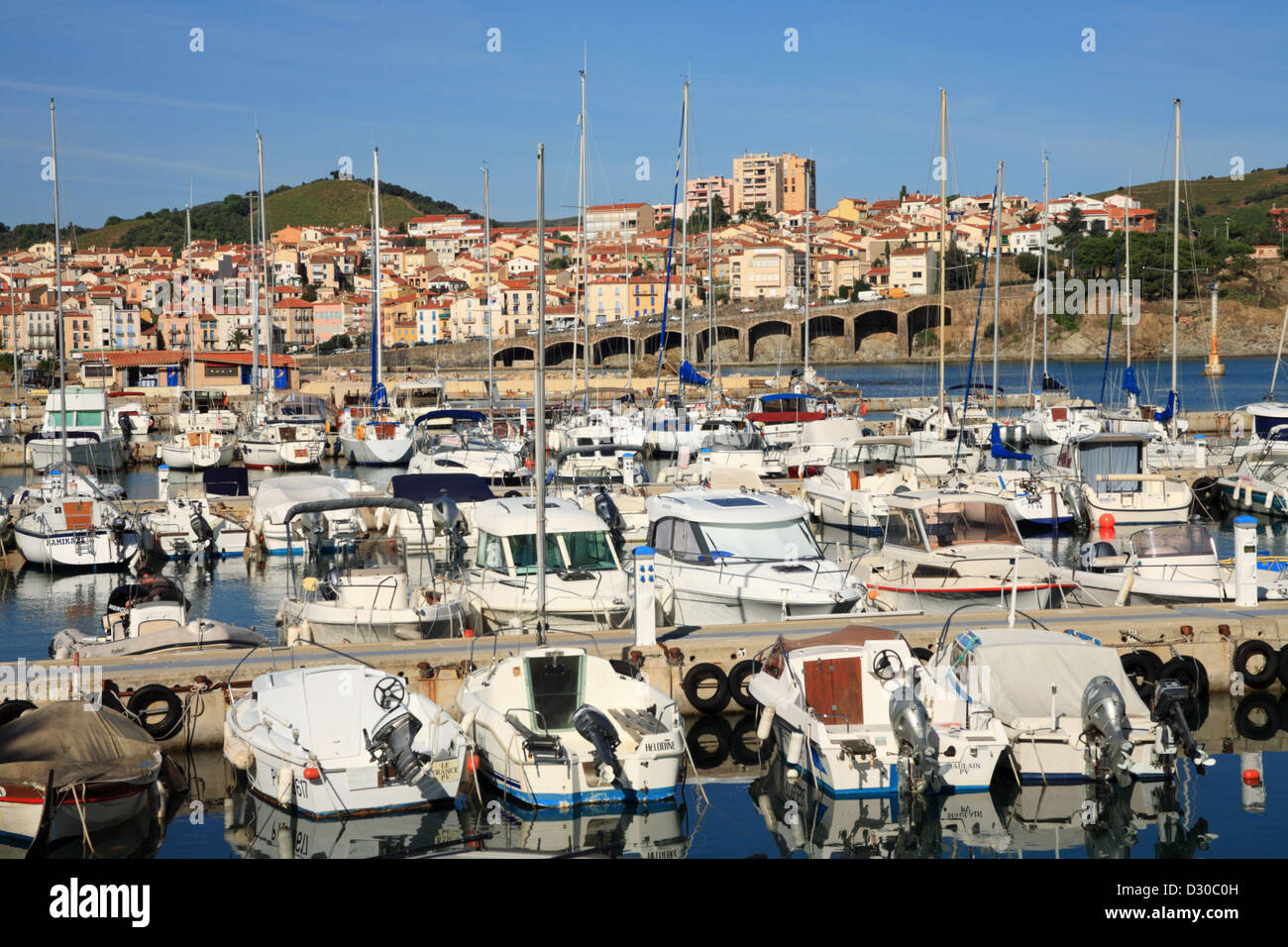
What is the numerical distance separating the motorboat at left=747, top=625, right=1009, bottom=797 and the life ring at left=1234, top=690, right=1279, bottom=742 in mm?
3624

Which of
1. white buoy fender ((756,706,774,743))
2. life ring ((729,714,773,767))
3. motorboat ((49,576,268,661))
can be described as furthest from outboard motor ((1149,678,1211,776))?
motorboat ((49,576,268,661))

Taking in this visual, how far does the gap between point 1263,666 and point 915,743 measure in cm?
530

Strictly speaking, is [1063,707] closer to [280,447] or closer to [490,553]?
[490,553]

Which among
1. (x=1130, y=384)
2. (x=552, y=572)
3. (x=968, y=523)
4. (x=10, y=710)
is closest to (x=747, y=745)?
(x=552, y=572)

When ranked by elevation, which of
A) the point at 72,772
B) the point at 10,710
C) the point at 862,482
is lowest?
the point at 72,772

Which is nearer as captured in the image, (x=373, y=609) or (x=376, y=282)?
(x=373, y=609)

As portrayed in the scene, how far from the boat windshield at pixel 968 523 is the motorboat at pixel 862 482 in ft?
25.2

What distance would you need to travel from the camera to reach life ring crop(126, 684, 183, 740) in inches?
470

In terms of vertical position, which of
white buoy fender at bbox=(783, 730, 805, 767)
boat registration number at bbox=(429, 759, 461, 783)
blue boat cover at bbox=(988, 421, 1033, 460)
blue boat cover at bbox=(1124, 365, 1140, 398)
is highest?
blue boat cover at bbox=(1124, 365, 1140, 398)

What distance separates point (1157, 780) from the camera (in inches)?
429

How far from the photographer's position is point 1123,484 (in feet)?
81.6

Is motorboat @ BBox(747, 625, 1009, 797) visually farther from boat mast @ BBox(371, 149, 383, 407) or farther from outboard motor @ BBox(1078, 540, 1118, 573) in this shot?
boat mast @ BBox(371, 149, 383, 407)
